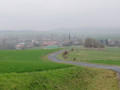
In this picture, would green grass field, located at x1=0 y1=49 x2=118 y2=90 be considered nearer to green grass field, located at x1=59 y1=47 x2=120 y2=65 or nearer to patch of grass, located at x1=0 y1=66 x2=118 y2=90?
patch of grass, located at x1=0 y1=66 x2=118 y2=90

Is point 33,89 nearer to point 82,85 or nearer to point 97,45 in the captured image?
point 82,85

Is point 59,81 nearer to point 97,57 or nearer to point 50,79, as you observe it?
point 50,79

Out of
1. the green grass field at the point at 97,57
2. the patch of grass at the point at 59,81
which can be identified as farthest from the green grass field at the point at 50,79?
the green grass field at the point at 97,57

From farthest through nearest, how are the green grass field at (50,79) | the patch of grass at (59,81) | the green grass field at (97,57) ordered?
the green grass field at (97,57) < the green grass field at (50,79) < the patch of grass at (59,81)

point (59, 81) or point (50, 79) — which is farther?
point (59, 81)

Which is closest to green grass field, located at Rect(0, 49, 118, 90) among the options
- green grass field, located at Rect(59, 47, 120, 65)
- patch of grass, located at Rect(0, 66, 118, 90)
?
patch of grass, located at Rect(0, 66, 118, 90)

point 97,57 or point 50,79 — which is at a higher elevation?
point 50,79

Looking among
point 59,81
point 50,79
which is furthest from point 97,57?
point 50,79

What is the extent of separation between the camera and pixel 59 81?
63.9 feet

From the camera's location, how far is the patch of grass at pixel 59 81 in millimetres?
15617

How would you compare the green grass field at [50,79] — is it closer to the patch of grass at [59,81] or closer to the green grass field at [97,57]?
the patch of grass at [59,81]

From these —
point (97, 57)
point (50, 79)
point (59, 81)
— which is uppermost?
point (50, 79)

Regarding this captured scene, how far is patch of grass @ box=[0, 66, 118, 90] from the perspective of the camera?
15.6m

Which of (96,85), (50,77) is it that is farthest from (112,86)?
(50,77)
